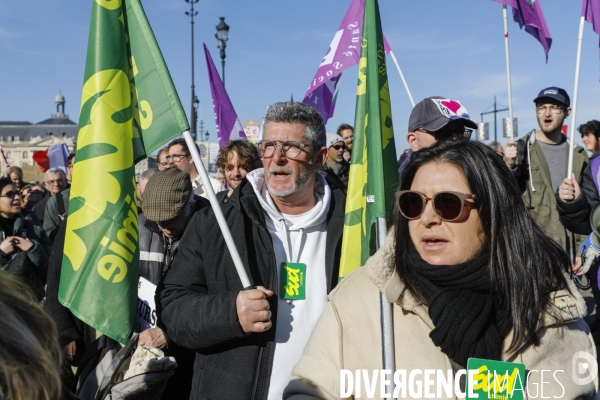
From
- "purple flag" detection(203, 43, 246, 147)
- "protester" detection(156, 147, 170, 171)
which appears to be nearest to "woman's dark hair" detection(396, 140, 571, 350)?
"protester" detection(156, 147, 170, 171)

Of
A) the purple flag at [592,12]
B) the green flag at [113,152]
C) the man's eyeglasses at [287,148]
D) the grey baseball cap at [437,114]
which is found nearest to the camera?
the green flag at [113,152]

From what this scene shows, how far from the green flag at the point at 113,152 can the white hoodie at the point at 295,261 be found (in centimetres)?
58

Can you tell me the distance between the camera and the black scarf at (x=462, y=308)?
86.0 inches

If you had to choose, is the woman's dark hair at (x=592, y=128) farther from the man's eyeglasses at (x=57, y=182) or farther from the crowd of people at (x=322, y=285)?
the man's eyeglasses at (x=57, y=182)

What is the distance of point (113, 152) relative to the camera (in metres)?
3.29

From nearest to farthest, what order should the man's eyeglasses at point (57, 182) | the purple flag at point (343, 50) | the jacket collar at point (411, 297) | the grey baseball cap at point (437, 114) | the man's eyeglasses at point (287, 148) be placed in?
the jacket collar at point (411, 297)
the man's eyeglasses at point (287, 148)
the grey baseball cap at point (437, 114)
the purple flag at point (343, 50)
the man's eyeglasses at point (57, 182)

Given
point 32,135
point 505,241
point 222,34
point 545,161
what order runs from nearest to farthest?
point 505,241 → point 545,161 → point 222,34 → point 32,135

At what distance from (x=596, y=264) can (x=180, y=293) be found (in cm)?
422

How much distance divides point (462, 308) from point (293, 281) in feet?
3.44

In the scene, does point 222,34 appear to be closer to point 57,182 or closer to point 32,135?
point 57,182

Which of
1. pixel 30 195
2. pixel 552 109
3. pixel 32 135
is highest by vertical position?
pixel 32 135

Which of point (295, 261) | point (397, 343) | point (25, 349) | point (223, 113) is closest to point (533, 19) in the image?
point (223, 113)

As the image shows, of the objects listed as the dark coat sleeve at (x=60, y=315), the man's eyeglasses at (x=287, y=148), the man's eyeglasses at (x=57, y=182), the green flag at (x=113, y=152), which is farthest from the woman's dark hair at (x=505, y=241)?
the man's eyeglasses at (x=57, y=182)

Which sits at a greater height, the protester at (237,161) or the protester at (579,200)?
the protester at (237,161)
